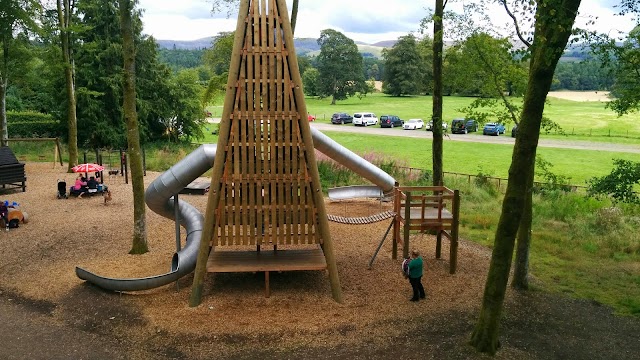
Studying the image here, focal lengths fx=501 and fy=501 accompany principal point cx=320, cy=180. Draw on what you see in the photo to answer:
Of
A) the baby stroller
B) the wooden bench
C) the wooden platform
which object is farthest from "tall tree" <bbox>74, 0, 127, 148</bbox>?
the wooden platform

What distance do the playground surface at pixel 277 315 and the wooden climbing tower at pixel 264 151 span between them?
2.78 feet

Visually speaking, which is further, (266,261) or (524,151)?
(266,261)

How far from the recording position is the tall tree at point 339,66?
→ 284ft

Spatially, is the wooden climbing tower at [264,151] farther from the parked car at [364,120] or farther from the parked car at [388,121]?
the parked car at [364,120]

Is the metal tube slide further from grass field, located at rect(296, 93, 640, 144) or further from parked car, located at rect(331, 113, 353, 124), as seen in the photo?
parked car, located at rect(331, 113, 353, 124)

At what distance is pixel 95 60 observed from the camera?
35.7 metres

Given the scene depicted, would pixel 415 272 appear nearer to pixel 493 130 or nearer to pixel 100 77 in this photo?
pixel 100 77

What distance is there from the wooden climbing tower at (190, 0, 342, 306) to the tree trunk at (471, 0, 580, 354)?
3658mm

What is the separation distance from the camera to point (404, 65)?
85188mm

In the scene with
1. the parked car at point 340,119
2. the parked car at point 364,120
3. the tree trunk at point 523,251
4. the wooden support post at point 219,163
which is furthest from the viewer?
the parked car at point 340,119

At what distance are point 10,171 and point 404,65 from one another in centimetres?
7134

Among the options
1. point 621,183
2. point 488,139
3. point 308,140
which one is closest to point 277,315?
point 308,140

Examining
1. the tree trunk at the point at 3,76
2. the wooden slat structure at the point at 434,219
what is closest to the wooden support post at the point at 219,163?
the wooden slat structure at the point at 434,219

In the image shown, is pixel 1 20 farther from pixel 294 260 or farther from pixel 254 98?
pixel 294 260
